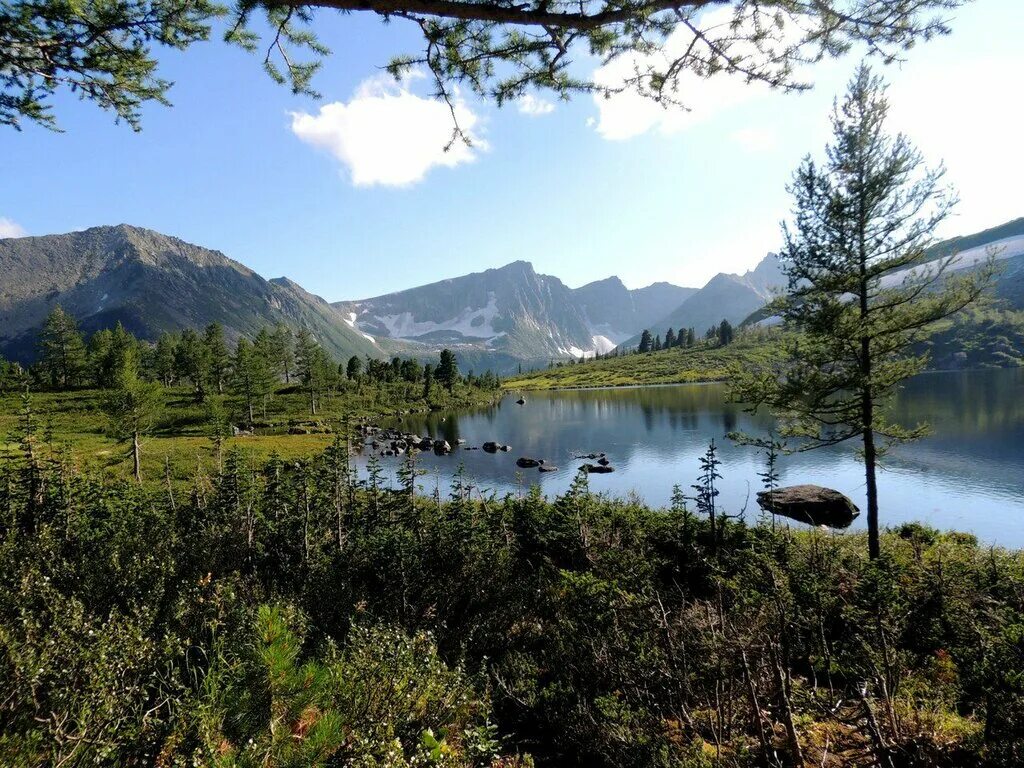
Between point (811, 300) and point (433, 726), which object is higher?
point (811, 300)

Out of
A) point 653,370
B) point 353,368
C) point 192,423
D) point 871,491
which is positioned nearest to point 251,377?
point 192,423

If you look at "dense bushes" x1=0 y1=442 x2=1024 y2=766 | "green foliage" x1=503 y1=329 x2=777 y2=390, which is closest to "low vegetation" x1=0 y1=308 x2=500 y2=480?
"dense bushes" x1=0 y1=442 x2=1024 y2=766

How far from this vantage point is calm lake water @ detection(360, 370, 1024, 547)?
2658 cm

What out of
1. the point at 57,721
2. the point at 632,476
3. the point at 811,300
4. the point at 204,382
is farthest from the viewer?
the point at 204,382

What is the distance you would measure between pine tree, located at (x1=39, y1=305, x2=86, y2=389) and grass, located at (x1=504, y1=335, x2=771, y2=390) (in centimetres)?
11704

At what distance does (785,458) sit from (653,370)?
426ft

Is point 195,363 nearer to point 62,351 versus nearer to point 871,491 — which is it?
point 62,351

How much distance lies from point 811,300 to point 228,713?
1680cm

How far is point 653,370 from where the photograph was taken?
16588 centimetres

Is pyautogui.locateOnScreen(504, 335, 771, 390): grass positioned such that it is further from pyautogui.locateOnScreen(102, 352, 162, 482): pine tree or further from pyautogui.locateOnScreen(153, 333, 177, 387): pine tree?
pyautogui.locateOnScreen(102, 352, 162, 482): pine tree

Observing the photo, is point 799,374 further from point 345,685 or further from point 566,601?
point 345,685

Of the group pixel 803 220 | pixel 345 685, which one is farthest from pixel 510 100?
pixel 803 220

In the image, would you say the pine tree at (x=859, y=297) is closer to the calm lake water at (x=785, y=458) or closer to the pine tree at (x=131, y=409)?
the calm lake water at (x=785, y=458)

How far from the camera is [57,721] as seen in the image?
3.70 metres
